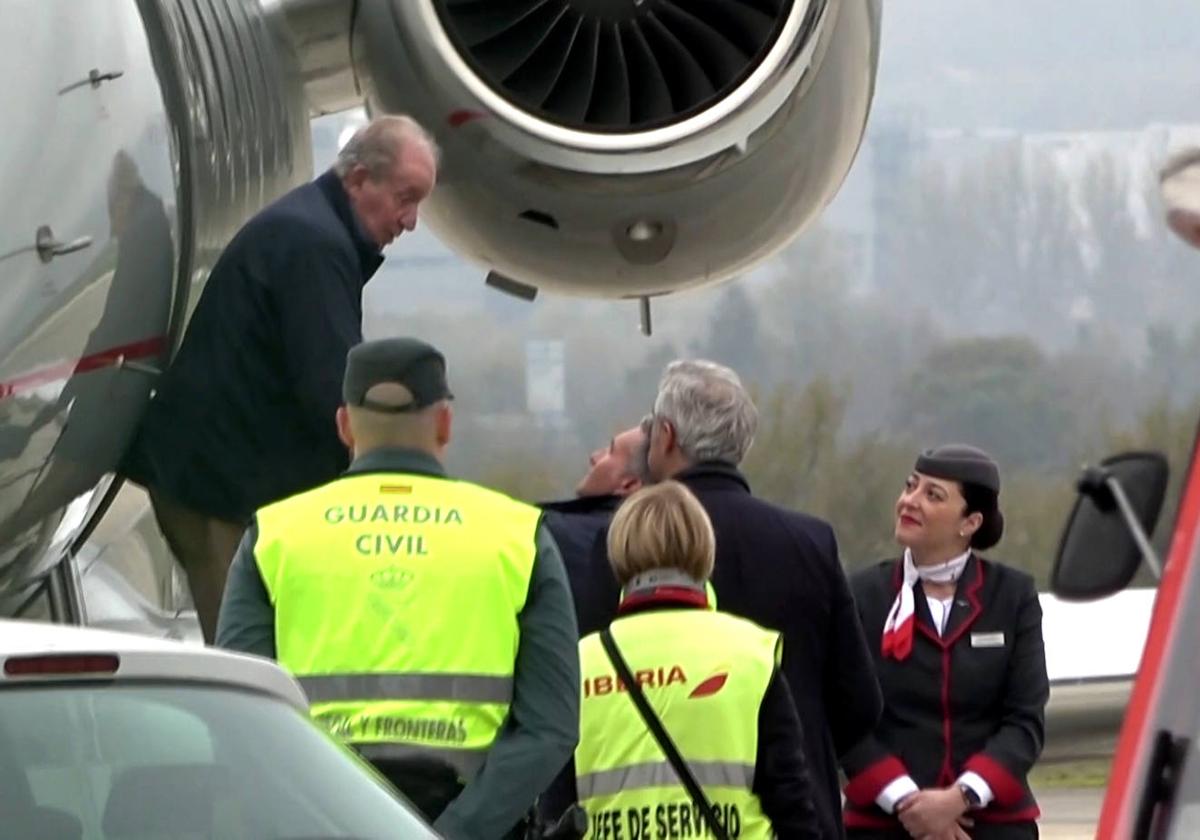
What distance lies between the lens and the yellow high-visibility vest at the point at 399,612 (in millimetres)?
3898

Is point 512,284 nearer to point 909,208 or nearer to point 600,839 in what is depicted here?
point 600,839

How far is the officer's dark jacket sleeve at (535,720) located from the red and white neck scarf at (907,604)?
5.37 ft

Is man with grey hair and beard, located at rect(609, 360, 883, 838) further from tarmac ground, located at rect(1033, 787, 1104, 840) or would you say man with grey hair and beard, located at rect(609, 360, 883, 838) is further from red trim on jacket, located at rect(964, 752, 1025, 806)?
tarmac ground, located at rect(1033, 787, 1104, 840)

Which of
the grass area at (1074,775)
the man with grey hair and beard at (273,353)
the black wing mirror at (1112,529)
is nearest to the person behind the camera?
the black wing mirror at (1112,529)

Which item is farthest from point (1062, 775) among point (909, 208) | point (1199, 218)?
point (1199, 218)

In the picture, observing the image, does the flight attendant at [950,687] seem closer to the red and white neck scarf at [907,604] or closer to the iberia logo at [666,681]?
the red and white neck scarf at [907,604]

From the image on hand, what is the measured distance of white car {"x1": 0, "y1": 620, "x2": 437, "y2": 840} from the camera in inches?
117

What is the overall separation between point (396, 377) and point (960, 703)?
1.89m

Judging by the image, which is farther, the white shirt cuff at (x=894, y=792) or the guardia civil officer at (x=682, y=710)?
the white shirt cuff at (x=894, y=792)

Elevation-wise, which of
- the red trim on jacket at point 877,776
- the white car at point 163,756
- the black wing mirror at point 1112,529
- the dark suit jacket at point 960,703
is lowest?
the red trim on jacket at point 877,776

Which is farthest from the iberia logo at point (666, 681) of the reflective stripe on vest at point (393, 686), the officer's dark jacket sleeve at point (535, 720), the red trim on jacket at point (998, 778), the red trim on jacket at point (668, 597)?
the red trim on jacket at point (998, 778)

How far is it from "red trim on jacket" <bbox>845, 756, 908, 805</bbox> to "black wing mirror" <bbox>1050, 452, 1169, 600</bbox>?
2.31 meters

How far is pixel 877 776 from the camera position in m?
5.41

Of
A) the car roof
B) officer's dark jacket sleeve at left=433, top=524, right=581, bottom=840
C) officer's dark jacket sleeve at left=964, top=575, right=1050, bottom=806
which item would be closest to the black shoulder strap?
officer's dark jacket sleeve at left=433, top=524, right=581, bottom=840
